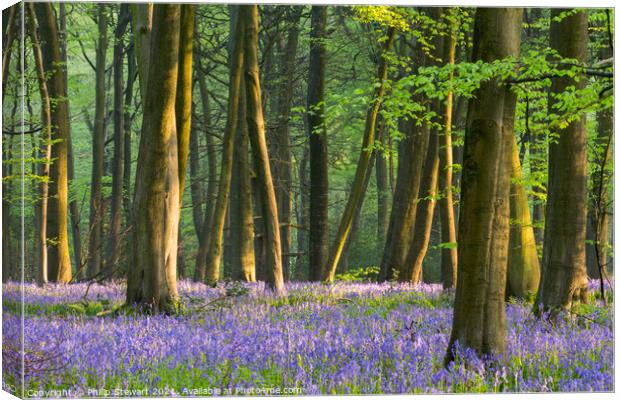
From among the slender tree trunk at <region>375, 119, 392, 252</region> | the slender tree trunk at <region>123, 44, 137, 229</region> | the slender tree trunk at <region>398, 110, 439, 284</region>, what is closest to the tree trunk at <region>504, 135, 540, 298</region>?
the slender tree trunk at <region>398, 110, 439, 284</region>

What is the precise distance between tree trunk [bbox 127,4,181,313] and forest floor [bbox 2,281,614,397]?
38 centimetres

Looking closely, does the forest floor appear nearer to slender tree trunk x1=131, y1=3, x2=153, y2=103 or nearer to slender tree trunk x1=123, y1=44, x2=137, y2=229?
slender tree trunk x1=123, y1=44, x2=137, y2=229

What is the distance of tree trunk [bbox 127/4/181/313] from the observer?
319 inches

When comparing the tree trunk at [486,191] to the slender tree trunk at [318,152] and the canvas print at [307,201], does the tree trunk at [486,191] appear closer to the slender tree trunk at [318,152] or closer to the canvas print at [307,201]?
the canvas print at [307,201]

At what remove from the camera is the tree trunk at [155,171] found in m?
8.11

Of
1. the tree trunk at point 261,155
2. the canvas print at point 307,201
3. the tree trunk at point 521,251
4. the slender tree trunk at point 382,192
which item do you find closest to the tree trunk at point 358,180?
the canvas print at point 307,201

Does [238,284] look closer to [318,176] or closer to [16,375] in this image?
[318,176]

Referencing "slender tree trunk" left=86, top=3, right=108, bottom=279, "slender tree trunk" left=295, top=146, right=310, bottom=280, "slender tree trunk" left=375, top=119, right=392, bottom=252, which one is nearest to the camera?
"slender tree trunk" left=375, top=119, right=392, bottom=252

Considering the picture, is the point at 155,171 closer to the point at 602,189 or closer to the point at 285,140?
the point at 285,140

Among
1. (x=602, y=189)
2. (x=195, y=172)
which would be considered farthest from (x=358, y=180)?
(x=195, y=172)

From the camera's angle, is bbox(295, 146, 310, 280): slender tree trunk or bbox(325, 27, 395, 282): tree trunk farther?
bbox(295, 146, 310, 280): slender tree trunk

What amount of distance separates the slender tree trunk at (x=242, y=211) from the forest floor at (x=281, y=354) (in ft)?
12.0

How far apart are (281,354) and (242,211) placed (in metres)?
5.76

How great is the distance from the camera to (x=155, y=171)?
8.13 metres
